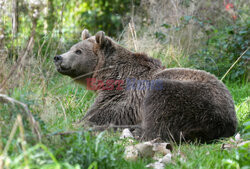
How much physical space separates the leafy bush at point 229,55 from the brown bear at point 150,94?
2.71 m

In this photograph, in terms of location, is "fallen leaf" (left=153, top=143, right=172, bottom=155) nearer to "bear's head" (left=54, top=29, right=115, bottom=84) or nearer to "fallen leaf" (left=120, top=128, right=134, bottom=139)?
"fallen leaf" (left=120, top=128, right=134, bottom=139)

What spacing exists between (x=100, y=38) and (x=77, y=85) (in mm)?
1497

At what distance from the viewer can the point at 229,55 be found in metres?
8.36

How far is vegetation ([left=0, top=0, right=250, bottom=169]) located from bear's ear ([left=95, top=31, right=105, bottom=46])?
0.64m

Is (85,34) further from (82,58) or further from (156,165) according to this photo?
(156,165)

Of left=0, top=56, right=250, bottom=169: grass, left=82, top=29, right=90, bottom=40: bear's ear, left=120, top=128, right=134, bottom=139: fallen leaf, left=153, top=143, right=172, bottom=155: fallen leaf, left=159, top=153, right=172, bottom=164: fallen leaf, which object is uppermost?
left=82, top=29, right=90, bottom=40: bear's ear

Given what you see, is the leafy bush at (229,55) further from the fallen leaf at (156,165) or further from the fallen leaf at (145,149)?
the fallen leaf at (156,165)

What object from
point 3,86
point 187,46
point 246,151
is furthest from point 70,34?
point 246,151

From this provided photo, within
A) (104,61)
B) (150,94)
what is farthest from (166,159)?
(104,61)

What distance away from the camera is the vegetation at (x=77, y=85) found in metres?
3.22

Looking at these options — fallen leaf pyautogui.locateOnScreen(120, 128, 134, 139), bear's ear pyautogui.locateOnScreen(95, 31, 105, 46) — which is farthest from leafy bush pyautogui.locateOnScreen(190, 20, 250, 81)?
fallen leaf pyautogui.locateOnScreen(120, 128, 134, 139)

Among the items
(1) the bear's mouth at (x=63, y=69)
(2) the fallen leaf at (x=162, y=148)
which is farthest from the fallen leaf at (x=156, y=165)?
(1) the bear's mouth at (x=63, y=69)

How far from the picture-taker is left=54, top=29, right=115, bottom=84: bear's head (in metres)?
5.93

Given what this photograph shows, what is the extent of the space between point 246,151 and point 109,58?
3.32 meters
